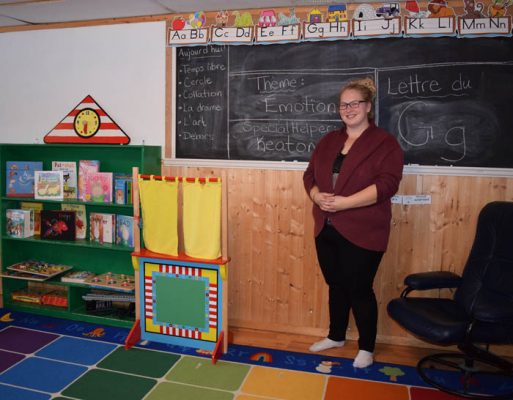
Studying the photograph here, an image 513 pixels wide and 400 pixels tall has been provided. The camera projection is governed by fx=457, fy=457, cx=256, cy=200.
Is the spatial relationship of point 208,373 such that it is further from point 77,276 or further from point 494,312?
point 494,312

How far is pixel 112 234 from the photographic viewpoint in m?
3.44

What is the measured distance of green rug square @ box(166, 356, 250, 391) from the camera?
8.45ft

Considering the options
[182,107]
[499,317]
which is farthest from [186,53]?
[499,317]

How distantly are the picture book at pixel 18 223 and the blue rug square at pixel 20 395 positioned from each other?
1.46 meters

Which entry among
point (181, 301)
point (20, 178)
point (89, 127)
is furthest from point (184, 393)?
point (20, 178)

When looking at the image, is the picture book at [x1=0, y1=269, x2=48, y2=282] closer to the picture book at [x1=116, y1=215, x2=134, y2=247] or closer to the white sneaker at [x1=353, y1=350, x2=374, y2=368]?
the picture book at [x1=116, y1=215, x2=134, y2=247]

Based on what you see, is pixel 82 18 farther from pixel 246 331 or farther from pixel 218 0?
pixel 246 331

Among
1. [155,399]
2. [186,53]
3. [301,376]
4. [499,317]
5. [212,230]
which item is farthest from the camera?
[186,53]

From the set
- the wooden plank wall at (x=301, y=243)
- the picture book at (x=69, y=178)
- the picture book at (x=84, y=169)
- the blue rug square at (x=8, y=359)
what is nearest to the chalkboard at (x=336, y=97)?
the wooden plank wall at (x=301, y=243)

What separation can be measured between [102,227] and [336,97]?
197 cm

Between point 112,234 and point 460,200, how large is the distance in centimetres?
246

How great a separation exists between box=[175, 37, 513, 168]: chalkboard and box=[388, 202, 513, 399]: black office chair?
558 mm

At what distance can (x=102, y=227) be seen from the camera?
3.46 m

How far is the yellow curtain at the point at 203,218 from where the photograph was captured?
286 centimetres
